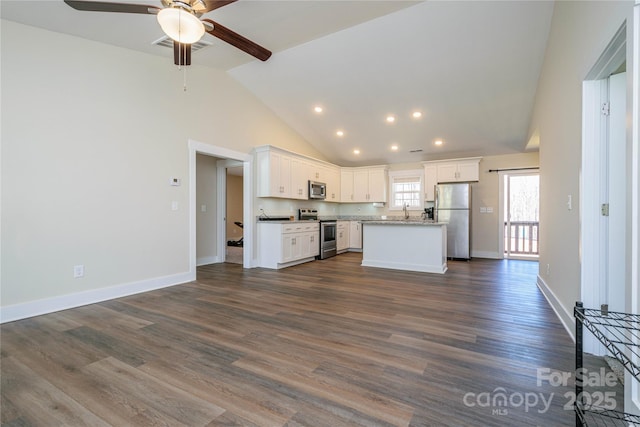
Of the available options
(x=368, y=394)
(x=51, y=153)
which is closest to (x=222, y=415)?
(x=368, y=394)

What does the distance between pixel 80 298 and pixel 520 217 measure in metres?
8.13

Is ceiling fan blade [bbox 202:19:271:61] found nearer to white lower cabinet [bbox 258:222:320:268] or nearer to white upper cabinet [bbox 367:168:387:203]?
white lower cabinet [bbox 258:222:320:268]

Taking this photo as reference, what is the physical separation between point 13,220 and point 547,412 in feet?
14.5

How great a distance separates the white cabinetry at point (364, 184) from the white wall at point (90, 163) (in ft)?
14.0

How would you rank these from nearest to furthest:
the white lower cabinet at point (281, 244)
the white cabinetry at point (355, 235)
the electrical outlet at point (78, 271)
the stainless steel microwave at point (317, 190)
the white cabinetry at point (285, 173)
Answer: the electrical outlet at point (78, 271), the white lower cabinet at point (281, 244), the white cabinetry at point (285, 173), the stainless steel microwave at point (317, 190), the white cabinetry at point (355, 235)

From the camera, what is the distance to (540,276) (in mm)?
4012

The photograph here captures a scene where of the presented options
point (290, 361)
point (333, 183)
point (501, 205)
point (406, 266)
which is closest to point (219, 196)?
point (333, 183)

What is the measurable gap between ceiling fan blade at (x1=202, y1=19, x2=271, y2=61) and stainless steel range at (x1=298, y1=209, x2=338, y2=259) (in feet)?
12.2

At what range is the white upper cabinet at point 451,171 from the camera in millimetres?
6605

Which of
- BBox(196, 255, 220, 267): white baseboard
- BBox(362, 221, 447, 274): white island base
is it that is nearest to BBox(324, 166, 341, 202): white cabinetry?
BBox(362, 221, 447, 274): white island base

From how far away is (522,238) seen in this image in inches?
263

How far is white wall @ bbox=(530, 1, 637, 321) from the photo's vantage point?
6.53 feet

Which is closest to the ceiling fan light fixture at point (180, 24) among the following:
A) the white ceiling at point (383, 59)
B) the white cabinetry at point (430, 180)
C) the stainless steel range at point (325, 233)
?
the white ceiling at point (383, 59)

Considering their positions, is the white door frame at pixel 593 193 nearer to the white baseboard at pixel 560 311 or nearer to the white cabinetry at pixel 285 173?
the white baseboard at pixel 560 311
